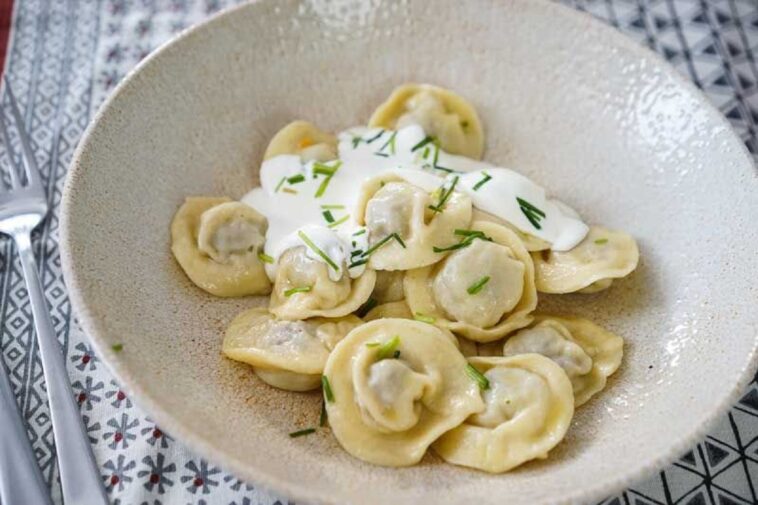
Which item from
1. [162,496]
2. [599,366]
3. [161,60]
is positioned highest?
[161,60]

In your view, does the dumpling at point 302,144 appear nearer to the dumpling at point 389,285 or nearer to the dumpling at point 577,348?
the dumpling at point 389,285

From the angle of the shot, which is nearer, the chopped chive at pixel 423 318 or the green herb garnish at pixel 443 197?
the chopped chive at pixel 423 318

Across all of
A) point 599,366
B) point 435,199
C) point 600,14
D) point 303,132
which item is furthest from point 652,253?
point 600,14

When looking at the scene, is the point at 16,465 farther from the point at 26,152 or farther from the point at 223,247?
the point at 26,152

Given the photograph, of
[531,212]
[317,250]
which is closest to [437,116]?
[531,212]

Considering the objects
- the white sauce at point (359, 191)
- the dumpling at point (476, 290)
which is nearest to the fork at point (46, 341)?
the white sauce at point (359, 191)

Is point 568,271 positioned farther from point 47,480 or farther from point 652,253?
point 47,480

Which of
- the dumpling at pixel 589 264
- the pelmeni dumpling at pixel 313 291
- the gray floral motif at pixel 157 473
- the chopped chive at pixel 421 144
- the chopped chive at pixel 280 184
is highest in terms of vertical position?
the chopped chive at pixel 421 144

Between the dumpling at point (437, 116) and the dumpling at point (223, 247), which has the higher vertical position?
the dumpling at point (437, 116)
